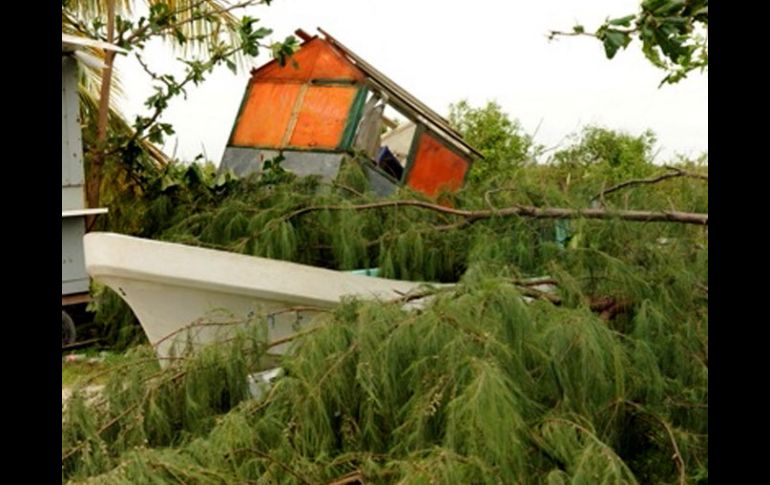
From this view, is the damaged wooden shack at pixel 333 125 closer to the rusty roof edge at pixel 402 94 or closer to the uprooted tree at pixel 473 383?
the rusty roof edge at pixel 402 94

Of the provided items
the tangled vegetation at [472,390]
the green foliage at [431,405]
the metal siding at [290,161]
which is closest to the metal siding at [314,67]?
the metal siding at [290,161]

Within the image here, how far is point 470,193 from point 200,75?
2.63 meters

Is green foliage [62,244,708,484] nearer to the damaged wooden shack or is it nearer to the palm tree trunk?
the damaged wooden shack

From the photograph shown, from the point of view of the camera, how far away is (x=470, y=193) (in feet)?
20.4

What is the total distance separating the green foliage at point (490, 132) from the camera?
9602 millimetres

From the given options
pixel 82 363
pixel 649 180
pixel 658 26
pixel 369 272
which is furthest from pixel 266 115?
pixel 658 26

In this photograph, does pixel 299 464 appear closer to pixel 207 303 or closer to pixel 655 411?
pixel 655 411

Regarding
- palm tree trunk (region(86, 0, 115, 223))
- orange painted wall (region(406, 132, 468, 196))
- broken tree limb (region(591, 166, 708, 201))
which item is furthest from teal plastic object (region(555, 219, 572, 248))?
palm tree trunk (region(86, 0, 115, 223))

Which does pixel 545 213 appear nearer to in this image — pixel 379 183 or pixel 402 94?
pixel 379 183

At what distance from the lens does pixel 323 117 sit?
7441 mm

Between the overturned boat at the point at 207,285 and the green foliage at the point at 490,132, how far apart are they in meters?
4.79

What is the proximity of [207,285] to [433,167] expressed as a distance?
10.4 feet

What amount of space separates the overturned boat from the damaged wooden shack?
2161mm

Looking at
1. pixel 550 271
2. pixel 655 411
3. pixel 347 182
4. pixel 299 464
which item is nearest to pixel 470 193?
pixel 347 182
